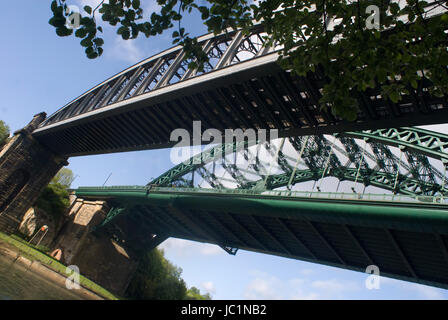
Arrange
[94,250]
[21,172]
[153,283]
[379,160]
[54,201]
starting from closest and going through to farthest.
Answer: [379,160] → [21,172] → [94,250] → [54,201] → [153,283]

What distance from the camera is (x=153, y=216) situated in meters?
33.9

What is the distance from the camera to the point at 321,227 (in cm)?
2039

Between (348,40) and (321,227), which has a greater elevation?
(321,227)

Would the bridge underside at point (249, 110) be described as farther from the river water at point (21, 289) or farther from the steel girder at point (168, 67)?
the river water at point (21, 289)

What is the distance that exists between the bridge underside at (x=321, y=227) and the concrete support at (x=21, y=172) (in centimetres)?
770

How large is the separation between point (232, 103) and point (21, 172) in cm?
2748

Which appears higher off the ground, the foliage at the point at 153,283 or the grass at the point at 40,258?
the foliage at the point at 153,283

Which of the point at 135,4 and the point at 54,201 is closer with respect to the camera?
the point at 135,4

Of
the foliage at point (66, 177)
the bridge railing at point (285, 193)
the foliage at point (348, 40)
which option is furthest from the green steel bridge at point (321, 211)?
the foliage at point (66, 177)

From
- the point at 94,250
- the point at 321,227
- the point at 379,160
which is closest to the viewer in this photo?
the point at 321,227

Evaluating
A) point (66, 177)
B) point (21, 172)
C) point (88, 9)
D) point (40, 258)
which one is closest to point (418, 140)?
point (88, 9)

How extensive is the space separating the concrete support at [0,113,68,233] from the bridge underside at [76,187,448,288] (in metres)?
7.70

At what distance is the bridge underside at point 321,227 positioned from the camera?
48.1 ft

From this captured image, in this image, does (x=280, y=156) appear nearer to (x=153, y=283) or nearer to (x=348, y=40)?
(x=153, y=283)
